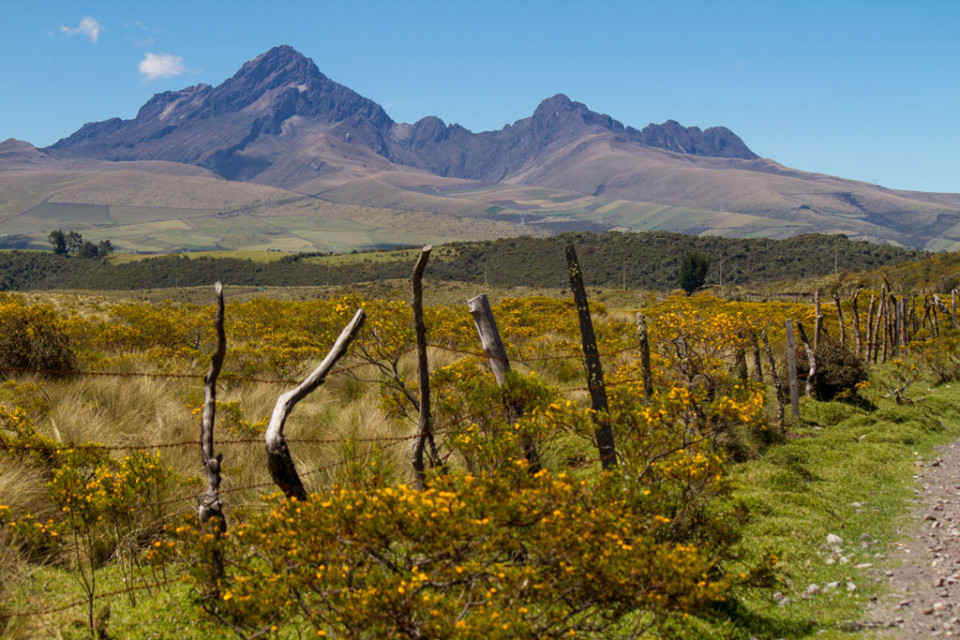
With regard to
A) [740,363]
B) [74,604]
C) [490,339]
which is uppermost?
[490,339]

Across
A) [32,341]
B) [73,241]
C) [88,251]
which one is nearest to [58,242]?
[88,251]

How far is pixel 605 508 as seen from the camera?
370cm

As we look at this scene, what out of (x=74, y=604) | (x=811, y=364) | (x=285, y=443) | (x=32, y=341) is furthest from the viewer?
(x=811, y=364)

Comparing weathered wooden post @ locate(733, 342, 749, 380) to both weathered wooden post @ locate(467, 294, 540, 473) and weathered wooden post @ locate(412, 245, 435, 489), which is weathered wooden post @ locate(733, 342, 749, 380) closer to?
weathered wooden post @ locate(467, 294, 540, 473)

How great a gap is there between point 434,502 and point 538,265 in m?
95.5

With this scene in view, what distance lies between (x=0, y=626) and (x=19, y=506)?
159 cm

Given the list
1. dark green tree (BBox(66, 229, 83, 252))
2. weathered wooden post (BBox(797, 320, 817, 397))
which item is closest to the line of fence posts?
weathered wooden post (BBox(797, 320, 817, 397))

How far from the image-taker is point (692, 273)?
76062 millimetres

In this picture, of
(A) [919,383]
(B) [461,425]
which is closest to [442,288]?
(A) [919,383]

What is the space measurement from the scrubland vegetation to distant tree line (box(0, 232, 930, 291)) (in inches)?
2809

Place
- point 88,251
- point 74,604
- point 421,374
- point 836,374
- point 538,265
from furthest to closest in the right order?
point 88,251 → point 538,265 → point 836,374 → point 421,374 → point 74,604

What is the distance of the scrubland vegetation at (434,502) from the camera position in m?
3.46

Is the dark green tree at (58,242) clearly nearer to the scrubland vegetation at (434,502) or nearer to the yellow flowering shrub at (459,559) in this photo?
the scrubland vegetation at (434,502)

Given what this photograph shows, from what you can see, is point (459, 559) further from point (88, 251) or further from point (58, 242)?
point (58, 242)
